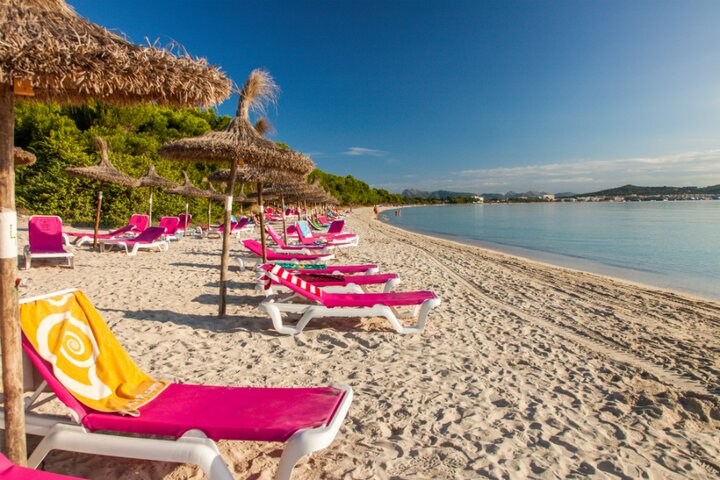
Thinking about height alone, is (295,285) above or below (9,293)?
below

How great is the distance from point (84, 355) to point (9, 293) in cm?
78

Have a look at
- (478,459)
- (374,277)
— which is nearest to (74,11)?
(478,459)

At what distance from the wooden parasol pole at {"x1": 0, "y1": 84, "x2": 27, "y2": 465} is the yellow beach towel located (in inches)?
12.8

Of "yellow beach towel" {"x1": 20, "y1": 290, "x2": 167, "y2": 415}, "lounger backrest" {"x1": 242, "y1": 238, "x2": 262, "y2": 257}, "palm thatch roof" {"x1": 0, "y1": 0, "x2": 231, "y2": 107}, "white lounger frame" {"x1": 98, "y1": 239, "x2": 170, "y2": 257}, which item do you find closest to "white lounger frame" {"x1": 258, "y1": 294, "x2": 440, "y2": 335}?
"yellow beach towel" {"x1": 20, "y1": 290, "x2": 167, "y2": 415}

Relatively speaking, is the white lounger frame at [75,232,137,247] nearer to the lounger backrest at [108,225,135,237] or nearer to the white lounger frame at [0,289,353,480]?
the lounger backrest at [108,225,135,237]

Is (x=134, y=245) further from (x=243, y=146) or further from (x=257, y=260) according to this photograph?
(x=243, y=146)

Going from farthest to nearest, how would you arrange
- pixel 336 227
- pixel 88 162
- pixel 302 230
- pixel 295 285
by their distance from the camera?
1. pixel 88 162
2. pixel 336 227
3. pixel 302 230
4. pixel 295 285

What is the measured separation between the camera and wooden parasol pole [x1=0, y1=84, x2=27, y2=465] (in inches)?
65.6

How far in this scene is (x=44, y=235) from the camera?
25.9 feet

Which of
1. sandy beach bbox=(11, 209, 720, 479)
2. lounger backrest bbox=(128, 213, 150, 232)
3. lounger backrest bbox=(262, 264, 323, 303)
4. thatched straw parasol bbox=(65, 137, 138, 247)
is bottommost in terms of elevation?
sandy beach bbox=(11, 209, 720, 479)

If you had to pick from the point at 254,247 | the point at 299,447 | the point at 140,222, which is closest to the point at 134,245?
the point at 140,222

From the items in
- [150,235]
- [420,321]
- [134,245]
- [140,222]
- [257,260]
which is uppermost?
[140,222]

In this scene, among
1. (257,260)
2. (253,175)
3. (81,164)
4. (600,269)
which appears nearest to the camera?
(253,175)

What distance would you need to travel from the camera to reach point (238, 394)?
2482 millimetres
